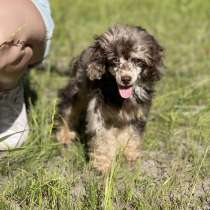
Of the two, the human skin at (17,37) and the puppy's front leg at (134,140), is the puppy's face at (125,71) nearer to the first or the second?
the puppy's front leg at (134,140)

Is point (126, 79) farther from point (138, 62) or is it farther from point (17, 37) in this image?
point (17, 37)

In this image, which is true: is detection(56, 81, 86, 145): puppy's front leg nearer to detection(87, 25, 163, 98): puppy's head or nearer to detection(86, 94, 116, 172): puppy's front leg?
detection(86, 94, 116, 172): puppy's front leg

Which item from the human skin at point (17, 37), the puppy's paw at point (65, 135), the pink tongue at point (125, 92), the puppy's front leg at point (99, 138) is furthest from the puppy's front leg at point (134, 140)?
the human skin at point (17, 37)

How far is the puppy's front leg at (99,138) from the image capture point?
3996 millimetres

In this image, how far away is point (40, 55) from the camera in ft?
13.6

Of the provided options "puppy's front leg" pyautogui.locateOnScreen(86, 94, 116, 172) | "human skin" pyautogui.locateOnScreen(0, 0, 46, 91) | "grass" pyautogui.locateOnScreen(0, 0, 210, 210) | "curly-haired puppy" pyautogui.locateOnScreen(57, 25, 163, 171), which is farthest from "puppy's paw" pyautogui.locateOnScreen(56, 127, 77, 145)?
"human skin" pyautogui.locateOnScreen(0, 0, 46, 91)

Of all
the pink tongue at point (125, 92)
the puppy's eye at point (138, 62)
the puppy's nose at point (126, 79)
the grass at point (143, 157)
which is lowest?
the grass at point (143, 157)

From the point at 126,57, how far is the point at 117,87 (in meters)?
0.24

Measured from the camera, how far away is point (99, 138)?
4055 mm

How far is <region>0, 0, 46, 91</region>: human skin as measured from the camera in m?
3.47

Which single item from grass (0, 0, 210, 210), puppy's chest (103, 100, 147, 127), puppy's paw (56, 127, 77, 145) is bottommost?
puppy's paw (56, 127, 77, 145)

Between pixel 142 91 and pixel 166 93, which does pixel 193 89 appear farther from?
pixel 142 91

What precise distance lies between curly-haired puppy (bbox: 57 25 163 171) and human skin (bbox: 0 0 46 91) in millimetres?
391

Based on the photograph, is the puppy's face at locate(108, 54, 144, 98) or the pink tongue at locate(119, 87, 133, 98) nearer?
the puppy's face at locate(108, 54, 144, 98)
